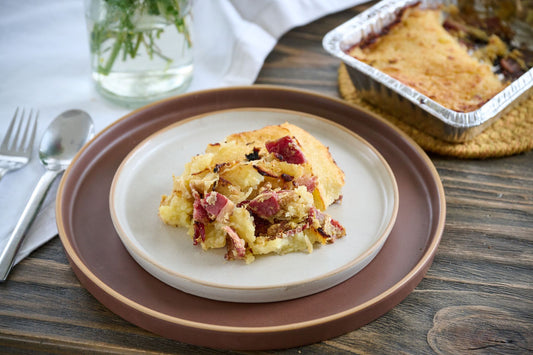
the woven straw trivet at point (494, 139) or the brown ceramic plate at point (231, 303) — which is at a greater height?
the brown ceramic plate at point (231, 303)

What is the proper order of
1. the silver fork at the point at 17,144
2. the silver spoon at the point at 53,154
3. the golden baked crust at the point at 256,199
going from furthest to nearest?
the silver fork at the point at 17,144, the silver spoon at the point at 53,154, the golden baked crust at the point at 256,199

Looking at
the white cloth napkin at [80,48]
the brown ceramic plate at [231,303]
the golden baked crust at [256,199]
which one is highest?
the golden baked crust at [256,199]

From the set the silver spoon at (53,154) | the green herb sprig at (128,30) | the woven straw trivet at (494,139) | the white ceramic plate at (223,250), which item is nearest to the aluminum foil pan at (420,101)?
the woven straw trivet at (494,139)

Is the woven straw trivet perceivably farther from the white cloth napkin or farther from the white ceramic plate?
the white cloth napkin

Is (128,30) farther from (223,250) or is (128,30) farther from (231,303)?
(231,303)

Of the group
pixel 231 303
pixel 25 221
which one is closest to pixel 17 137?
pixel 25 221

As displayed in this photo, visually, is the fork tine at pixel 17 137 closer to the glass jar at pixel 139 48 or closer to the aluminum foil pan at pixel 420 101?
the glass jar at pixel 139 48
